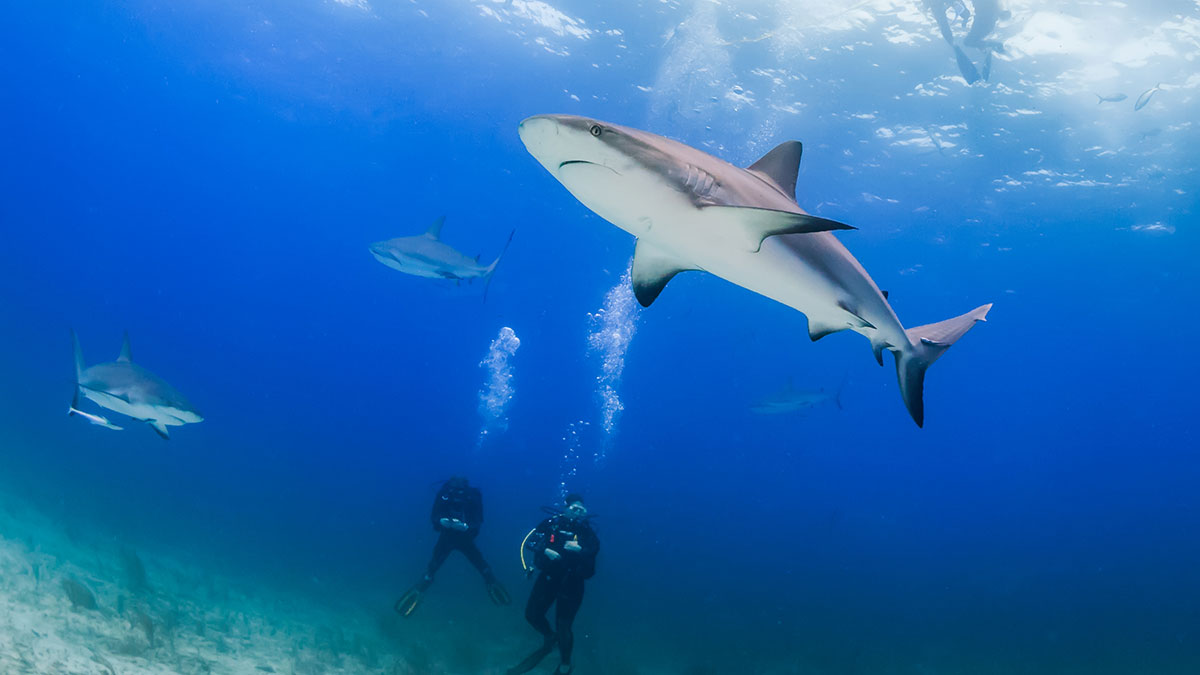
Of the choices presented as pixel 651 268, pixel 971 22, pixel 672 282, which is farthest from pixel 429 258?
pixel 672 282

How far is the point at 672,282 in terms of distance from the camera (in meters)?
37.9

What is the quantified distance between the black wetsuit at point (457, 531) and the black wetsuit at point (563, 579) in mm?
2867

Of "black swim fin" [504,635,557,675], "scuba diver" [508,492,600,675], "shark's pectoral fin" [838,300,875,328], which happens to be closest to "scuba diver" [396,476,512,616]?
"black swim fin" [504,635,557,675]

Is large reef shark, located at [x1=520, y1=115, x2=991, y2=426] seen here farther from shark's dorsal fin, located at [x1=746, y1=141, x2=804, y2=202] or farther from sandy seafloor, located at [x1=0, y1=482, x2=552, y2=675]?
sandy seafloor, located at [x1=0, y1=482, x2=552, y2=675]

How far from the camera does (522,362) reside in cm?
6794

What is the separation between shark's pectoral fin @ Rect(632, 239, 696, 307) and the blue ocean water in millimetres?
6409

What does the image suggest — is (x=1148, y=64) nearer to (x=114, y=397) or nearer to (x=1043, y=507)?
(x=114, y=397)

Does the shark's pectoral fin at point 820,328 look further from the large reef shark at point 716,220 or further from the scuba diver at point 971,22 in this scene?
the scuba diver at point 971,22

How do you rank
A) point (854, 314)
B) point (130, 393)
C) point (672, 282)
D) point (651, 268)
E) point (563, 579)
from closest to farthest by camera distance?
point (854, 314) < point (651, 268) < point (130, 393) < point (563, 579) < point (672, 282)

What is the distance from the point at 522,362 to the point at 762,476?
46528 millimetres

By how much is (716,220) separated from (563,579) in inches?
319

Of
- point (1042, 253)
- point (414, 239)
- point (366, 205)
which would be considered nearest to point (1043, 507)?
point (1042, 253)

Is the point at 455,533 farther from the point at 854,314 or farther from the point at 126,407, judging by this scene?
the point at 854,314

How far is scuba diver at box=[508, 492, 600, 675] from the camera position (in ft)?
30.0
